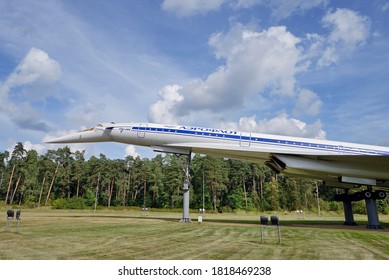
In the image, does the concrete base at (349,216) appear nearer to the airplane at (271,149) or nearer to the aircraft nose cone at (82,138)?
the airplane at (271,149)

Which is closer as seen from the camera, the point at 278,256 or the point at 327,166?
the point at 278,256

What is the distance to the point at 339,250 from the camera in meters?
7.41

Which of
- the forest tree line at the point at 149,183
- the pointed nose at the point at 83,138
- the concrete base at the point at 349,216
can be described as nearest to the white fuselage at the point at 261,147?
the pointed nose at the point at 83,138

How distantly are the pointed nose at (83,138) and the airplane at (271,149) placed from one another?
73 cm

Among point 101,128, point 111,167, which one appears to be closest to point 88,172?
point 111,167

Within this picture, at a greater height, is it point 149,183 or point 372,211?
point 149,183

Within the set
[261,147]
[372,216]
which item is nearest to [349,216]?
[372,216]

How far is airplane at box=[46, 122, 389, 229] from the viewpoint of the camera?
55.0 ft

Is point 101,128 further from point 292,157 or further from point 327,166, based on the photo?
point 327,166

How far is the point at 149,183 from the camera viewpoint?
67.6 m

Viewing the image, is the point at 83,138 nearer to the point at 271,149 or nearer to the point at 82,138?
the point at 82,138

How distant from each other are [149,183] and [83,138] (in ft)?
163

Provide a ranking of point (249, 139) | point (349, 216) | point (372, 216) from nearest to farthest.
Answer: point (372, 216) < point (249, 139) < point (349, 216)

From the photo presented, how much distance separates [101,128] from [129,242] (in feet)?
40.3
